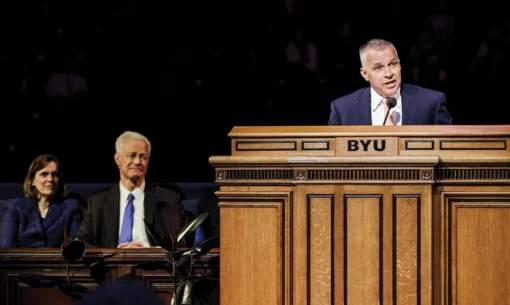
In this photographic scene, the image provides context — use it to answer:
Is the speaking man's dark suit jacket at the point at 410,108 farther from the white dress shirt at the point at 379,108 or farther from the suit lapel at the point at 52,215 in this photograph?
the suit lapel at the point at 52,215

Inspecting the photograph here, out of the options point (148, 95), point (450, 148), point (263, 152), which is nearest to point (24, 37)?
point (148, 95)

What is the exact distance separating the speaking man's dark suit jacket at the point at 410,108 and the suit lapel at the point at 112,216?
1.15 metres

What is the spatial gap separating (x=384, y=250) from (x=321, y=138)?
0.37 m

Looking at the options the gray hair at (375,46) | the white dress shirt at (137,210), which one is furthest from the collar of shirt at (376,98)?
the white dress shirt at (137,210)

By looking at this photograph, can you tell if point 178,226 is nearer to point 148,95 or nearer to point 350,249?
point 350,249

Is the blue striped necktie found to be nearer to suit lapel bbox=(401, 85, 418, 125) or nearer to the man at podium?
the man at podium

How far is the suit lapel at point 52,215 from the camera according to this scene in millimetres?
4039

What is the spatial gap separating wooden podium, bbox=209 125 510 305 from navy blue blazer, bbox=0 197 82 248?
1411 millimetres

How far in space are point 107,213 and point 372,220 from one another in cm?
157

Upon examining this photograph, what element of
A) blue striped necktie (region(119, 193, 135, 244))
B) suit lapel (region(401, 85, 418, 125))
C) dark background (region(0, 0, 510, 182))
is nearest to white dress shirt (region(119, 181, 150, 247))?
blue striped necktie (region(119, 193, 135, 244))

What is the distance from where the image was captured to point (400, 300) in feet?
9.00

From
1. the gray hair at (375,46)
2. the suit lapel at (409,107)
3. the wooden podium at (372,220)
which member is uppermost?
the gray hair at (375,46)

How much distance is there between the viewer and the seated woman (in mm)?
4035

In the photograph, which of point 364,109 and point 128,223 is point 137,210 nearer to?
point 128,223
